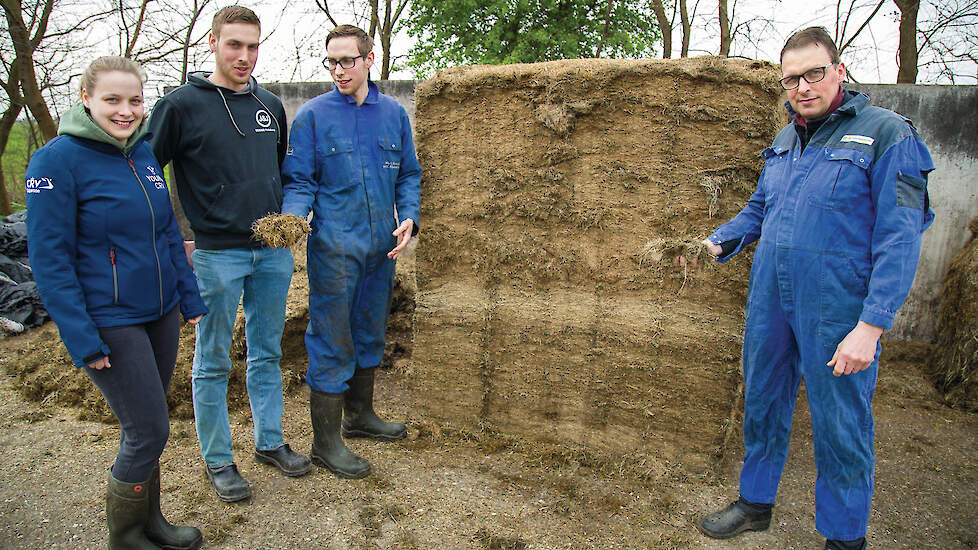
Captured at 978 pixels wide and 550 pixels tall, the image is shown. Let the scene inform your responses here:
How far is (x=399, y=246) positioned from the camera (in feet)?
10.0

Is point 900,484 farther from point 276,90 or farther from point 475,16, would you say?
point 475,16

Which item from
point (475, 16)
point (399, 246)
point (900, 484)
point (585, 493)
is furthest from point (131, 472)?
point (475, 16)

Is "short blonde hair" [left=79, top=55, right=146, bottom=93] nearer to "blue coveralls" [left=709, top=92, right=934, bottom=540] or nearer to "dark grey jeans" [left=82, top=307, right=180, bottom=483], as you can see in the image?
"dark grey jeans" [left=82, top=307, right=180, bottom=483]

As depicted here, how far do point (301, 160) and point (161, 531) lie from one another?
1764mm

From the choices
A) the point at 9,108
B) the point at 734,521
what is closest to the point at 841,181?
the point at 734,521

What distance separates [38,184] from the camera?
2027 mm

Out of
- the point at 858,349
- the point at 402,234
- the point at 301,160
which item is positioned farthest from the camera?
the point at 402,234

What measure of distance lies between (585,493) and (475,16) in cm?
1352

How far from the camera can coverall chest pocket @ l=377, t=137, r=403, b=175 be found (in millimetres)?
3131

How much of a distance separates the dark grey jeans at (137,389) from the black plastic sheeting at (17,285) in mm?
4298

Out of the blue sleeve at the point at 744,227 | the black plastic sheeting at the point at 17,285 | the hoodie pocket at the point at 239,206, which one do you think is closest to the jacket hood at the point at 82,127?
the hoodie pocket at the point at 239,206

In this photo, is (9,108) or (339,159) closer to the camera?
(339,159)

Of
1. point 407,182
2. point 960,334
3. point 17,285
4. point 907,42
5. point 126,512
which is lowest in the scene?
point 126,512

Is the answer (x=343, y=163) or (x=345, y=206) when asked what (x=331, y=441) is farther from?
(x=343, y=163)
